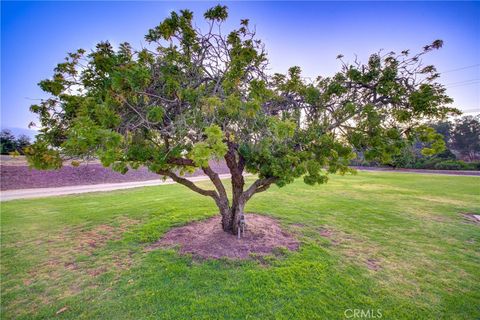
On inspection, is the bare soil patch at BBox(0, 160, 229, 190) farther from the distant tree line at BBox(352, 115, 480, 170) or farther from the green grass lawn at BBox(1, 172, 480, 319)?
the distant tree line at BBox(352, 115, 480, 170)

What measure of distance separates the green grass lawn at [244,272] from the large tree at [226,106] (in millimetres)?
2171

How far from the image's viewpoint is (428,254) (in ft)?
18.4

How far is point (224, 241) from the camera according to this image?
19.8ft

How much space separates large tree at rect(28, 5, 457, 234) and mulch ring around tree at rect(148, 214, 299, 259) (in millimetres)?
2119

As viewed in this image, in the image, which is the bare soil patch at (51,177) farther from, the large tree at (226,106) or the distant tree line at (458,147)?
the distant tree line at (458,147)

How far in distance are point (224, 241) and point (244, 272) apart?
1480 mm

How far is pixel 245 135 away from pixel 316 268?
3363 millimetres

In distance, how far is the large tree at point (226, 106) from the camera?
3715 mm

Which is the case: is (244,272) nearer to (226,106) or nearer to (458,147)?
(226,106)

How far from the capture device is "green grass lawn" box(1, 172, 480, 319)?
366 cm

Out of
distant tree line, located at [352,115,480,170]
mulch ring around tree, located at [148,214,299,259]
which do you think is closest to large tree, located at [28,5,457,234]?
mulch ring around tree, located at [148,214,299,259]

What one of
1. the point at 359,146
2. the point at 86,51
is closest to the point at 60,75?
the point at 86,51

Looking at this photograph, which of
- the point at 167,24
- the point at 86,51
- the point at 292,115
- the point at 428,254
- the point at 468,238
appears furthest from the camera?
the point at 468,238

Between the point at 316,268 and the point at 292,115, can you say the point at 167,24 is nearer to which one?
the point at 292,115
